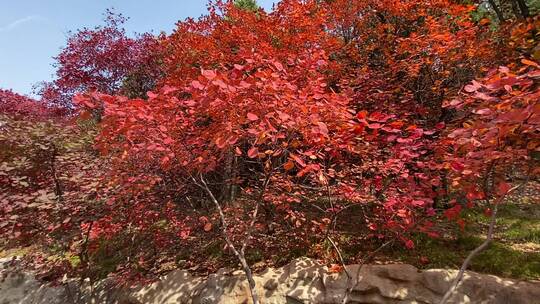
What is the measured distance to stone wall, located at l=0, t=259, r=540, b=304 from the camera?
19.0ft

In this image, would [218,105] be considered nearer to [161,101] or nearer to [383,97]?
[161,101]

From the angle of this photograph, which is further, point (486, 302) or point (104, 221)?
point (104, 221)

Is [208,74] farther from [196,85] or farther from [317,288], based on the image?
[317,288]

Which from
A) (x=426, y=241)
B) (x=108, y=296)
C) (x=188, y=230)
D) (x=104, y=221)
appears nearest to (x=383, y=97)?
(x=426, y=241)

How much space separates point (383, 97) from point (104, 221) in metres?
8.15

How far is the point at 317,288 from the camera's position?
6.60m

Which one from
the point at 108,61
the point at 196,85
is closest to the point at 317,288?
the point at 196,85

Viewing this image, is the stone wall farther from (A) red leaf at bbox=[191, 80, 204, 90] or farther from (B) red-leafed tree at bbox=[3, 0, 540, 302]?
(A) red leaf at bbox=[191, 80, 204, 90]

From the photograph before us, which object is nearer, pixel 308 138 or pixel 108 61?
pixel 308 138

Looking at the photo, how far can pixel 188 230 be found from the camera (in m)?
8.73

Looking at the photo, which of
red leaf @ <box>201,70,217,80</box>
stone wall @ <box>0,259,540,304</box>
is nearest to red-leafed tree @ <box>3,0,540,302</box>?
red leaf @ <box>201,70,217,80</box>

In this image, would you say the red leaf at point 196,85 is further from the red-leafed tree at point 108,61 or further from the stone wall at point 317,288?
the red-leafed tree at point 108,61

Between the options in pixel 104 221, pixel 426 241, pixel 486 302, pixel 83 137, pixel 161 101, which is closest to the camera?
pixel 161 101

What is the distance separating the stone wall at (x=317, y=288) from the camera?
5789 mm
